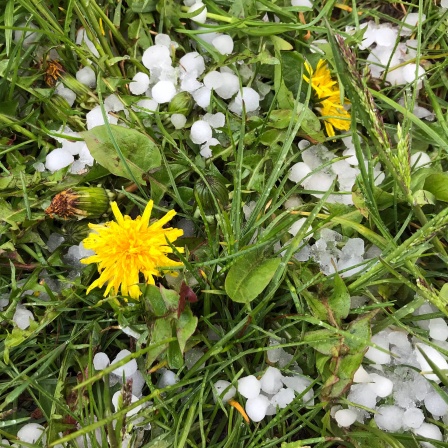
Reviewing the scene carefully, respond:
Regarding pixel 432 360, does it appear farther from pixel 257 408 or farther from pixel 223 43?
pixel 223 43

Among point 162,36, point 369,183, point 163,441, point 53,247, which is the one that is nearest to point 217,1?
point 162,36

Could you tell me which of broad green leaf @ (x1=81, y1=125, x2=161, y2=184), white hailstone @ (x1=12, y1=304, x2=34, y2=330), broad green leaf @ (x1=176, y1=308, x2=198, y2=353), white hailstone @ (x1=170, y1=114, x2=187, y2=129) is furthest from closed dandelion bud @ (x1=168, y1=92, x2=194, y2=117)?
white hailstone @ (x1=12, y1=304, x2=34, y2=330)

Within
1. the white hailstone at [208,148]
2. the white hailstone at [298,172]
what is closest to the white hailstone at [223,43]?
the white hailstone at [208,148]

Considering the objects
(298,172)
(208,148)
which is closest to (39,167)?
(208,148)

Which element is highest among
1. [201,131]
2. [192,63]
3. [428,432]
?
[192,63]

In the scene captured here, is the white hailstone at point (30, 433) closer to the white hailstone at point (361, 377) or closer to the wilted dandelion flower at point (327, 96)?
the white hailstone at point (361, 377)

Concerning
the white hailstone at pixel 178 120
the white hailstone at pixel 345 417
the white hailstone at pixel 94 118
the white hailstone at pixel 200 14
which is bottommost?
the white hailstone at pixel 345 417
